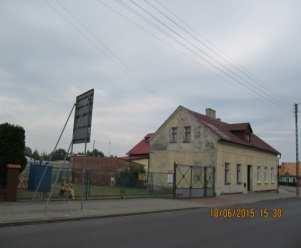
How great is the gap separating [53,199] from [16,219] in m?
7.72

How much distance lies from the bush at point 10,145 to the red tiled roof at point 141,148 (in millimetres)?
33046

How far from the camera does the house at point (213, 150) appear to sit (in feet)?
124

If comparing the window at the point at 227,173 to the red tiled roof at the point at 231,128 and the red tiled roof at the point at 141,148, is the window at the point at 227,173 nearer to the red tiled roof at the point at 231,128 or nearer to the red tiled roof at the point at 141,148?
the red tiled roof at the point at 231,128

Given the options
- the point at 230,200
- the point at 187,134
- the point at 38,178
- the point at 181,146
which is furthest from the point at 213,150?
the point at 38,178

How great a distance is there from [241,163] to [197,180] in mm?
7217

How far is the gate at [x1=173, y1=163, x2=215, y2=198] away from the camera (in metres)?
33.2

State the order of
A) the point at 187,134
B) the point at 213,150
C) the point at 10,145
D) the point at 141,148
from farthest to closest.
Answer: the point at 141,148 < the point at 187,134 < the point at 213,150 < the point at 10,145

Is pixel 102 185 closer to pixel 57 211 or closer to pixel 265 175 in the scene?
pixel 265 175

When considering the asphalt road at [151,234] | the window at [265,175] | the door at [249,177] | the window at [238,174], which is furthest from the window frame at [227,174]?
the asphalt road at [151,234]

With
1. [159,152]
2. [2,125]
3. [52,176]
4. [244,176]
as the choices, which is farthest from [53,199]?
[244,176]

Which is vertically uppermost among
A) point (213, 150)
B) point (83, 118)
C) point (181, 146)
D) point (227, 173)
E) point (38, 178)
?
point (181, 146)

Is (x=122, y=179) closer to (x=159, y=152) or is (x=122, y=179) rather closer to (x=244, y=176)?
(x=159, y=152)

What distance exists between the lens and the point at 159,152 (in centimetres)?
4294

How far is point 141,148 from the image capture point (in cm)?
5525
